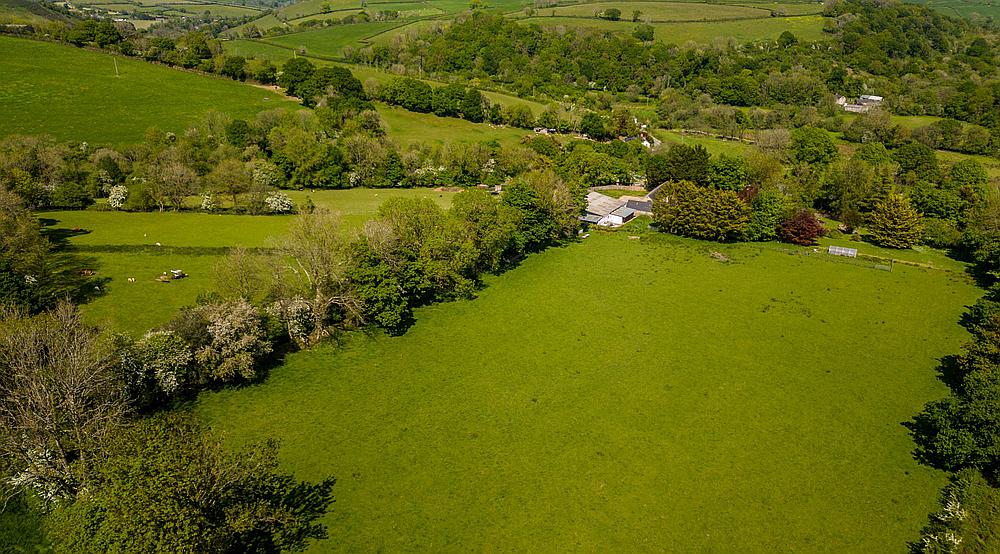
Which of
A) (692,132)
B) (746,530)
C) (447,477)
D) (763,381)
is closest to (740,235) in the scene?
(763,381)

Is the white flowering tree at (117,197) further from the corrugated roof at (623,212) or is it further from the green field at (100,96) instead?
the corrugated roof at (623,212)

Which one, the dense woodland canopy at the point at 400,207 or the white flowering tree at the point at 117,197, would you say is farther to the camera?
the white flowering tree at the point at 117,197

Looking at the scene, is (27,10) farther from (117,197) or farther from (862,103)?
(862,103)

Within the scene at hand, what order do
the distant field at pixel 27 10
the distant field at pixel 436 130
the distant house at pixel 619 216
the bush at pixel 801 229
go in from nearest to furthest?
the bush at pixel 801 229
the distant house at pixel 619 216
the distant field at pixel 436 130
the distant field at pixel 27 10

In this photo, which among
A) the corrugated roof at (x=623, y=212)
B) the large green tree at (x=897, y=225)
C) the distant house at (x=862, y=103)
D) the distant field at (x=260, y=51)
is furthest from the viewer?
the distant field at (x=260, y=51)

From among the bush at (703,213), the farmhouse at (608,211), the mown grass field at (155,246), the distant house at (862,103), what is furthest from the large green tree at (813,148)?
the mown grass field at (155,246)

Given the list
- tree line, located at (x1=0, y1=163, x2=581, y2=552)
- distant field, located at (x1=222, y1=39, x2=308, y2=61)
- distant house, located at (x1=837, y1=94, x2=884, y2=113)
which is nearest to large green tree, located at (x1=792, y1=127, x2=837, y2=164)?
distant house, located at (x1=837, y1=94, x2=884, y2=113)

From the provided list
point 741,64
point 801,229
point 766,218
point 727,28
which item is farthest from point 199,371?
point 727,28
